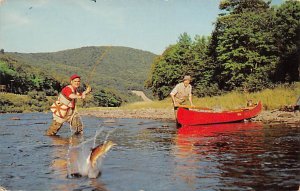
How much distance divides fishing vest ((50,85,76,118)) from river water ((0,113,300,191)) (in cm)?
129

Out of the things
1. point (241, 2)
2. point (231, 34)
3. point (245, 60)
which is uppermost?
point (241, 2)

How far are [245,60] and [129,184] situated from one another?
3042cm

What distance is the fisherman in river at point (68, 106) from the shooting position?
11.1 metres

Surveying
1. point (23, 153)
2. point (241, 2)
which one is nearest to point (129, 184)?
point (23, 153)

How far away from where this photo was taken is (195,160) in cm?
720

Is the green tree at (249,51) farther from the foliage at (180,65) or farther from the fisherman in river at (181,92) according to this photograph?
the fisherman in river at (181,92)

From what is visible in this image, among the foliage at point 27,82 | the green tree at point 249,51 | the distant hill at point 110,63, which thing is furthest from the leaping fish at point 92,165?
the distant hill at point 110,63

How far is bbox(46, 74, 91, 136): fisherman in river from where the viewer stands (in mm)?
11062

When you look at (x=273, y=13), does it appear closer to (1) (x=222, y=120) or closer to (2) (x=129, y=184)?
(1) (x=222, y=120)

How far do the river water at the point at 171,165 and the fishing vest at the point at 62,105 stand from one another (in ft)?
4.22

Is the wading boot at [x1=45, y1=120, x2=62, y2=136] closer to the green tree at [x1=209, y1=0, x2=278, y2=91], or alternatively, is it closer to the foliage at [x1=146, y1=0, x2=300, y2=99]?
the foliage at [x1=146, y1=0, x2=300, y2=99]

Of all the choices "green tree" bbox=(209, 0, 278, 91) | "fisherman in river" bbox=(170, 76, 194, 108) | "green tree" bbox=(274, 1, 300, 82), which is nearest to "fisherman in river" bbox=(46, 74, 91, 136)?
"fisherman in river" bbox=(170, 76, 194, 108)

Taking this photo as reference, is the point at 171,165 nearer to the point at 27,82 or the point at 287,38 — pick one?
the point at 287,38

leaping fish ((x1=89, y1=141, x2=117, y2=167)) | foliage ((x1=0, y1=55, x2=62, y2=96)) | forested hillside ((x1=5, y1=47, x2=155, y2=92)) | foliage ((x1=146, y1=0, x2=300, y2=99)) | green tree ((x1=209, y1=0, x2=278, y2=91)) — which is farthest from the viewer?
forested hillside ((x1=5, y1=47, x2=155, y2=92))
